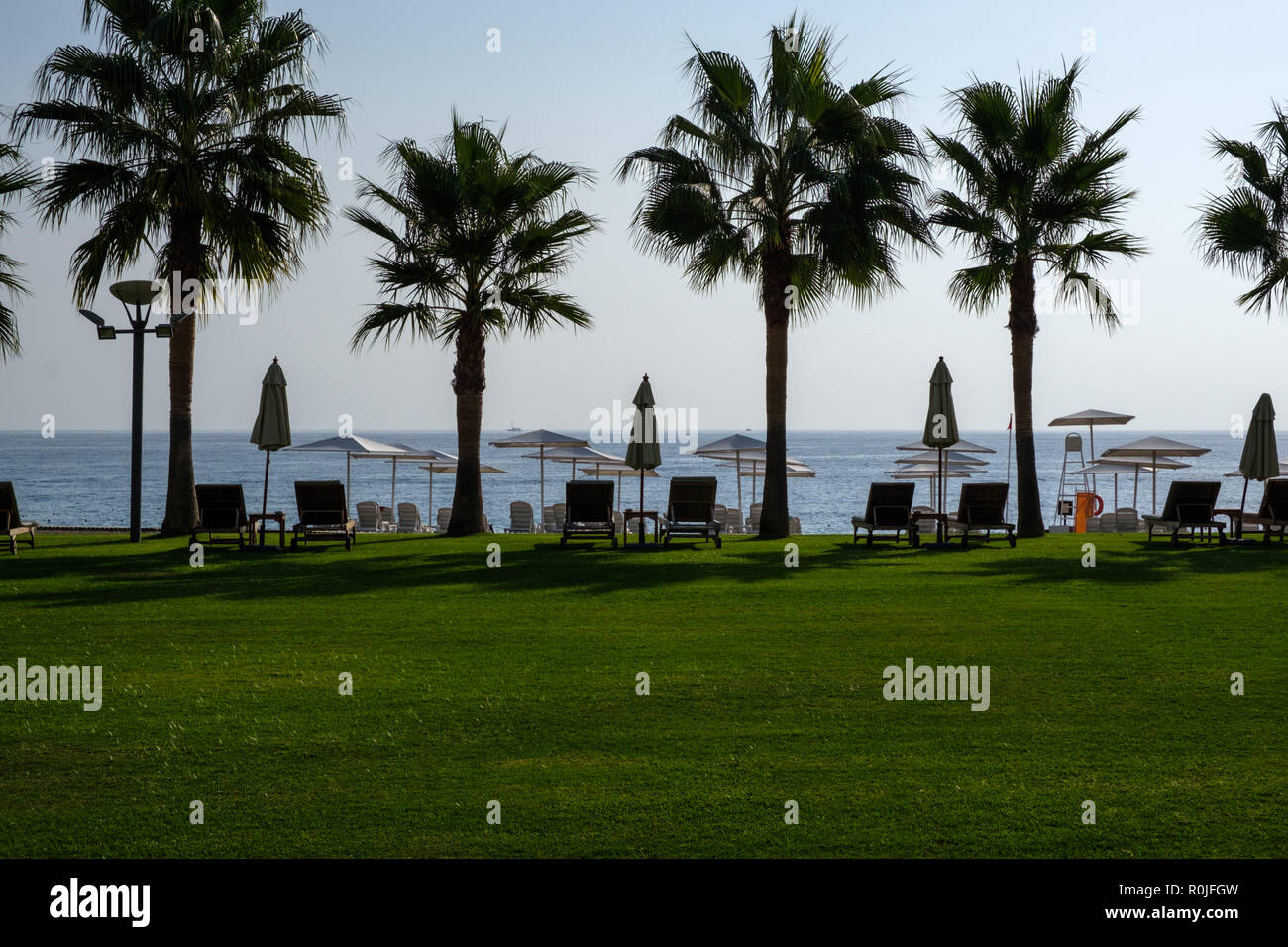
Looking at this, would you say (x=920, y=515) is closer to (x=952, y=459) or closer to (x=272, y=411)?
(x=272, y=411)

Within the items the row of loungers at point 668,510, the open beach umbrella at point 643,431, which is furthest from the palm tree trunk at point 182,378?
the open beach umbrella at point 643,431

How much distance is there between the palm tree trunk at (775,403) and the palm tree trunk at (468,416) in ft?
16.3

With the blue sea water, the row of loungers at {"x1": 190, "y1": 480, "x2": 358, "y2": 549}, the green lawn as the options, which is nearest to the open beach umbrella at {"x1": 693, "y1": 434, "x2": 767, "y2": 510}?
the row of loungers at {"x1": 190, "y1": 480, "x2": 358, "y2": 549}

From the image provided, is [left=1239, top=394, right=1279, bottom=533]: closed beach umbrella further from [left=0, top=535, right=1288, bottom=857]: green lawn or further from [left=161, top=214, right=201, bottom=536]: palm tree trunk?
[left=161, top=214, right=201, bottom=536]: palm tree trunk

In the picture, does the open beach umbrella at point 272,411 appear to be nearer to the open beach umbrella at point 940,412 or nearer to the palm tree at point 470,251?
the palm tree at point 470,251

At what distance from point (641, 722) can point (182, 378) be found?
1474cm

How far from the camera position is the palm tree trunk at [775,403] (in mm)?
20250

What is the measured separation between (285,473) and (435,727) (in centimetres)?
10133

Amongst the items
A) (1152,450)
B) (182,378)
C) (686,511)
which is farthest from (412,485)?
(686,511)

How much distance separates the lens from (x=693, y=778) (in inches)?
245

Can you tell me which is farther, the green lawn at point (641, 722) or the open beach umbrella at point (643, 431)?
the open beach umbrella at point (643, 431)

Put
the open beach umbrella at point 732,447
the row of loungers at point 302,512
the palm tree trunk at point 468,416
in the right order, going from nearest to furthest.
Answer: the row of loungers at point 302,512 < the palm tree trunk at point 468,416 < the open beach umbrella at point 732,447
